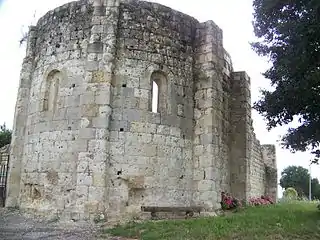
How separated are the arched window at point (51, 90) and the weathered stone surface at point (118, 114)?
32 mm

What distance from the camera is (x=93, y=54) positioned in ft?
40.5

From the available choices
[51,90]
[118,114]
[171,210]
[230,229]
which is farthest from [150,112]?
[230,229]

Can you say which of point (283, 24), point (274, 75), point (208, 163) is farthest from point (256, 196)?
point (283, 24)

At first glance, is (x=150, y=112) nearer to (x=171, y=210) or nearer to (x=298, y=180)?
(x=171, y=210)

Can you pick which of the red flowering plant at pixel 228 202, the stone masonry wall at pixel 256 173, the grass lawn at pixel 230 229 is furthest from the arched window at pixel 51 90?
the stone masonry wall at pixel 256 173

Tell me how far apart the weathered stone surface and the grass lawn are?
5.89ft

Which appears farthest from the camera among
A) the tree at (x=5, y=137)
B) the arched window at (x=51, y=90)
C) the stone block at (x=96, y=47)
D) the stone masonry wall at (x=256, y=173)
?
the tree at (x=5, y=137)

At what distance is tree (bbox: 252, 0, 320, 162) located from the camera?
10938mm

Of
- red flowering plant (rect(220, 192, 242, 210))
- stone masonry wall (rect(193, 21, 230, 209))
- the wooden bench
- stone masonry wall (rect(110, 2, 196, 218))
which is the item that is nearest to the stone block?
stone masonry wall (rect(110, 2, 196, 218))

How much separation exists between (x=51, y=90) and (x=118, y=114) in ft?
8.64

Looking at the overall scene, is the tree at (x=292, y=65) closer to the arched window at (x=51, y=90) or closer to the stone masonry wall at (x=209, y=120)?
the stone masonry wall at (x=209, y=120)

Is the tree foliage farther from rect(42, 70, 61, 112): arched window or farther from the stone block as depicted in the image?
the stone block

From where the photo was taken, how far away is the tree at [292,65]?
10.9m

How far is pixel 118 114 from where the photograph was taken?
12.2 meters
